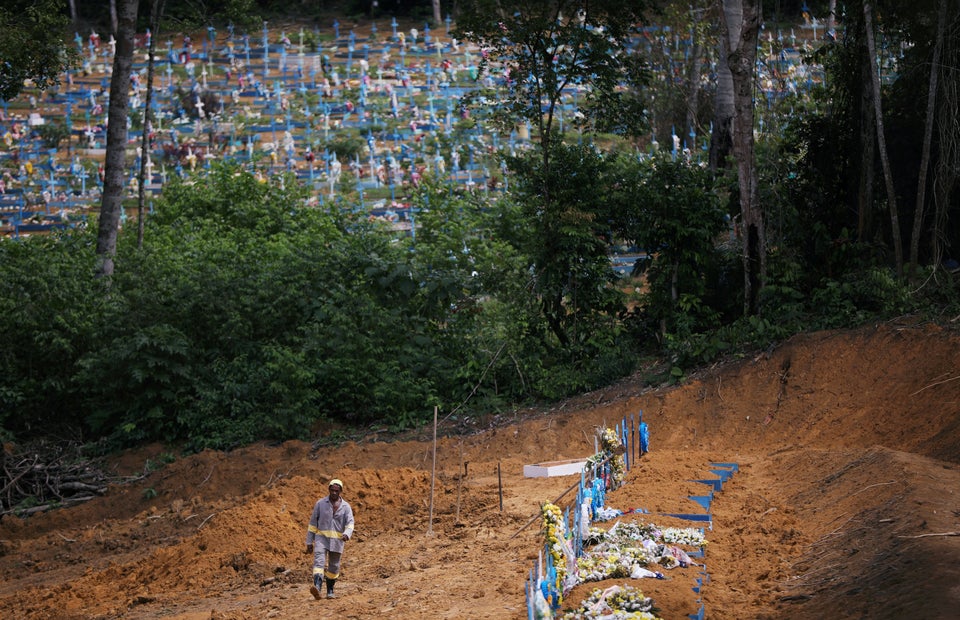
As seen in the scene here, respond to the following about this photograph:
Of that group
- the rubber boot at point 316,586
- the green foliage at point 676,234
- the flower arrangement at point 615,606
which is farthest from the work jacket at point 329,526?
the green foliage at point 676,234

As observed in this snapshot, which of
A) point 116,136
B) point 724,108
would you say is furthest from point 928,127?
point 116,136

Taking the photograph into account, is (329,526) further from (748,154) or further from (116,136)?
(116,136)

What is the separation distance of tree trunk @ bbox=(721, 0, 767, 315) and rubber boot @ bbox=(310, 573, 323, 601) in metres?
8.65

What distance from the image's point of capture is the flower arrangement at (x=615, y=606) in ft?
23.2

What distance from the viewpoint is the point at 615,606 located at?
7.27 m

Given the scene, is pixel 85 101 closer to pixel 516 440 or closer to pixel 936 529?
pixel 516 440

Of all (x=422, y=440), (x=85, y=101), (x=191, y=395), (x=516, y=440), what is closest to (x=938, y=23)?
(x=516, y=440)

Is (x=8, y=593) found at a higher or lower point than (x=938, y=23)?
lower

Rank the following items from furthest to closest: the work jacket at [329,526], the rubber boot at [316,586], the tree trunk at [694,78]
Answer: the tree trunk at [694,78] < the work jacket at [329,526] < the rubber boot at [316,586]

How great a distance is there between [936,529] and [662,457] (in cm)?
489

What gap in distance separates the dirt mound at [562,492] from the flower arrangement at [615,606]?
16 cm

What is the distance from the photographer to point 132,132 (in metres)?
35.3

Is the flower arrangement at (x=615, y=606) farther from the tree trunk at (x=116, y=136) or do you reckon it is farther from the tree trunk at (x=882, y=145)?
the tree trunk at (x=116, y=136)

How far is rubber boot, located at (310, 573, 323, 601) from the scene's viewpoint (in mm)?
8530
